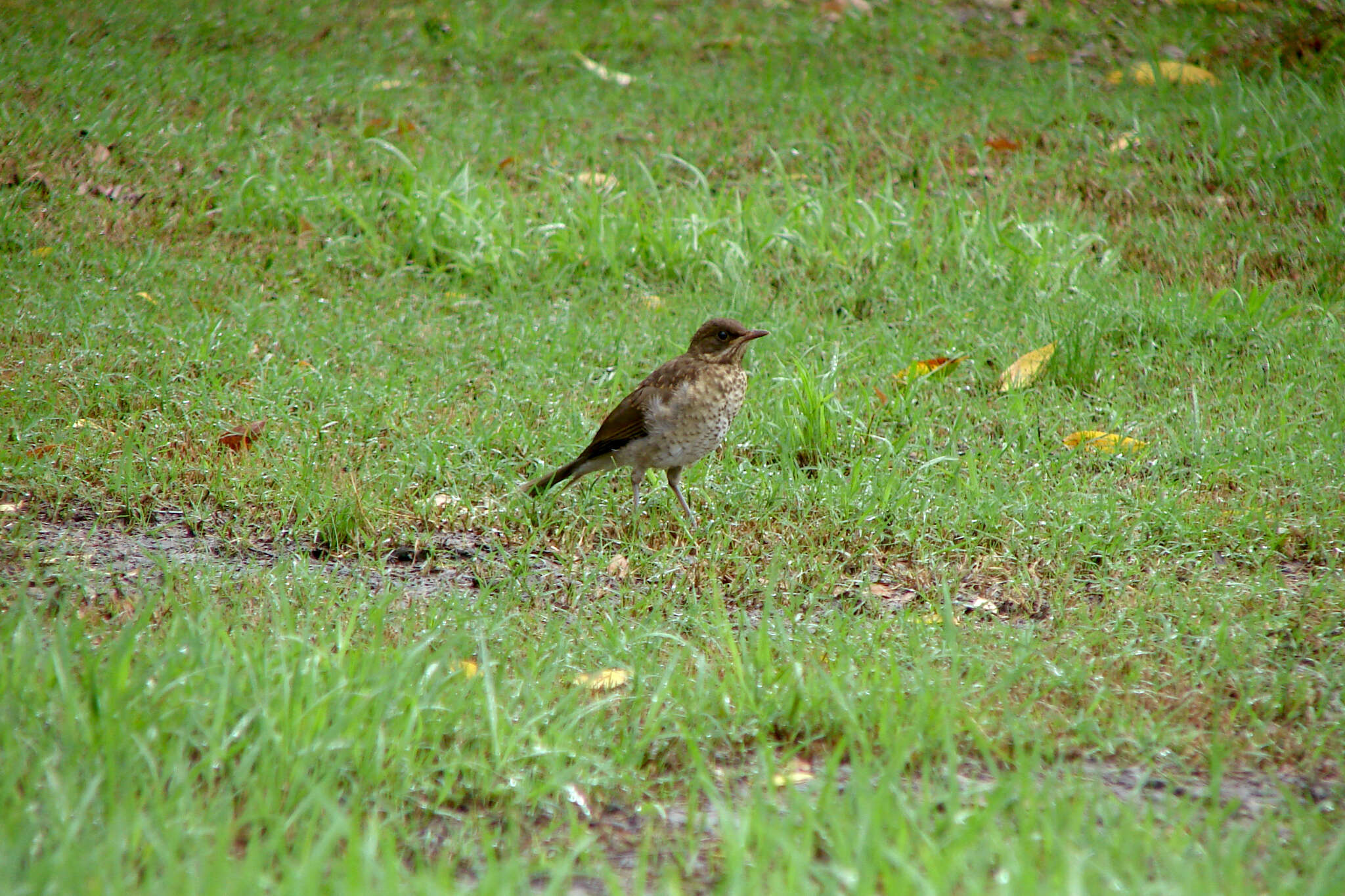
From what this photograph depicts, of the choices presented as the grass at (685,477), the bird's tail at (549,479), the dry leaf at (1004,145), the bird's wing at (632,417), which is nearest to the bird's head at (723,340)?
the bird's wing at (632,417)

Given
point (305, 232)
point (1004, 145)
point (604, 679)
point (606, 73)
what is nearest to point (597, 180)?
point (305, 232)

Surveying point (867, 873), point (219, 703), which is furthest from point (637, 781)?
point (219, 703)

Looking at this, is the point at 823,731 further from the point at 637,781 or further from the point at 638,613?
the point at 638,613

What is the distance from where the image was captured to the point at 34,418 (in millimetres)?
6055

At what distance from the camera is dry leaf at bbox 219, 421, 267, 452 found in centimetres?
607

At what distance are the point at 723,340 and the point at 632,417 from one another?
68 centimetres

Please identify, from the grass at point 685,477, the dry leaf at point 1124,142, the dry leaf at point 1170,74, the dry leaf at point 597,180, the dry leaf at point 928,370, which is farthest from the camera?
the dry leaf at point 1170,74

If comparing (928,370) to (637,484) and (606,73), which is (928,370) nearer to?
(637,484)

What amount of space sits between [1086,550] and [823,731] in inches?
79.1

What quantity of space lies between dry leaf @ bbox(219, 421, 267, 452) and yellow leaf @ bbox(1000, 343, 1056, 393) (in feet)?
12.8

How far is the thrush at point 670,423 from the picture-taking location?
5.57 meters

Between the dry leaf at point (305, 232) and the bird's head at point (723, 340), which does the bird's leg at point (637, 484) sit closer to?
the bird's head at point (723, 340)

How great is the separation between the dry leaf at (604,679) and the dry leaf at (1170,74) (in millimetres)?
8395

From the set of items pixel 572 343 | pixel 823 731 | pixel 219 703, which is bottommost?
pixel 572 343
